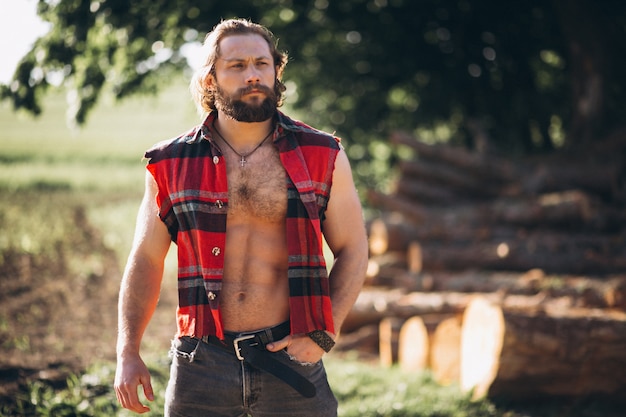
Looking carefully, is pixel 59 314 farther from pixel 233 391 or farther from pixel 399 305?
pixel 233 391

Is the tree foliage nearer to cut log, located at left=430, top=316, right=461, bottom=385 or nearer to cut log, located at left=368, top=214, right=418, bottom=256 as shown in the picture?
cut log, located at left=368, top=214, right=418, bottom=256

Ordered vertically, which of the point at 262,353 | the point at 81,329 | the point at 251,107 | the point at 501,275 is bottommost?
the point at 81,329

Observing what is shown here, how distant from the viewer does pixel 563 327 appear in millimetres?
4594

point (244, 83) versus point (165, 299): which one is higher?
point (244, 83)

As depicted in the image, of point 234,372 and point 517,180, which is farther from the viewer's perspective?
point 517,180

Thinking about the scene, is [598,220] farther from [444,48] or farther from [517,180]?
[444,48]

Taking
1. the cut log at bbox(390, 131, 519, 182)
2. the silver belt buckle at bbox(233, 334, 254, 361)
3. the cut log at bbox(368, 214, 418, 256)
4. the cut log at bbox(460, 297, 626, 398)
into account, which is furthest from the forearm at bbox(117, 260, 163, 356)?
the cut log at bbox(390, 131, 519, 182)

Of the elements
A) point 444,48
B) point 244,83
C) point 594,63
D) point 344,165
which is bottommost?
point 344,165

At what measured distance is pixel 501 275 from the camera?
6859 millimetres

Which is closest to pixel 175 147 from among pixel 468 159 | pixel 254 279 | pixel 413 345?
pixel 254 279

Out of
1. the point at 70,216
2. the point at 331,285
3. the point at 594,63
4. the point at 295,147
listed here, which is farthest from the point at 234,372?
the point at 70,216

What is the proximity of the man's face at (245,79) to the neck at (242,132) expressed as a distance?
2.8 inches

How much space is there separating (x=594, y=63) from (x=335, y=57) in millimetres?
4244

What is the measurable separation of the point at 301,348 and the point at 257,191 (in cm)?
66
